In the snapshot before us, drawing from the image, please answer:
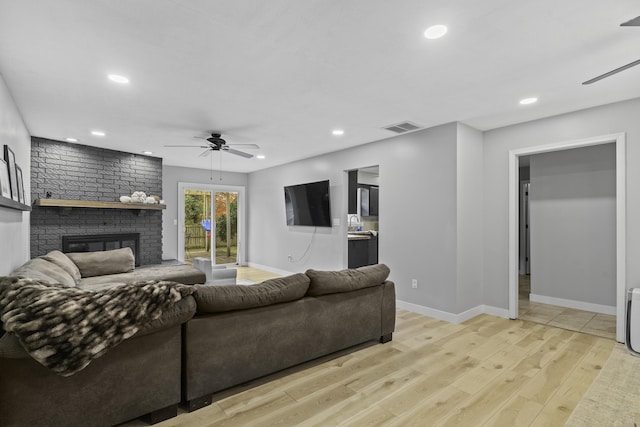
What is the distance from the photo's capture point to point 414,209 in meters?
4.40

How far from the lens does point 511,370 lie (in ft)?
8.81

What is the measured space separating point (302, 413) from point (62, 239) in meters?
5.01

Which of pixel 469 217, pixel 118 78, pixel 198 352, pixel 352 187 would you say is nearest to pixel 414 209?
pixel 469 217

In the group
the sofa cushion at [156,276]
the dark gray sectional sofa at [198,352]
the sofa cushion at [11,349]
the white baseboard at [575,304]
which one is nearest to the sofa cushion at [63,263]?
the sofa cushion at [156,276]

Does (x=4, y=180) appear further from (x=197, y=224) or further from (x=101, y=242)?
(x=197, y=224)

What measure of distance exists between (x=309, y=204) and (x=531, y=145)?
3549 mm

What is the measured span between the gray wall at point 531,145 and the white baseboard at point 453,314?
8cm

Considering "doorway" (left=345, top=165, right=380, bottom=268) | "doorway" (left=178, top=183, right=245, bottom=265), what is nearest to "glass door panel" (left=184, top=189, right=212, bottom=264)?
"doorway" (left=178, top=183, right=245, bottom=265)

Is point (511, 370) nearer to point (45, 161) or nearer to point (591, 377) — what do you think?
point (591, 377)

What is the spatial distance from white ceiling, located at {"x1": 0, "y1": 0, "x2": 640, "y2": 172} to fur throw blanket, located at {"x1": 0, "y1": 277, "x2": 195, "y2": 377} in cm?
160

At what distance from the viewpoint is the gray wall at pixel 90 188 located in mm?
4941

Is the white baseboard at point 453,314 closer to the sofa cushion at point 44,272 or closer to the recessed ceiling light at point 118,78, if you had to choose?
the sofa cushion at point 44,272

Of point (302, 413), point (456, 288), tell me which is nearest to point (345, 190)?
point (456, 288)

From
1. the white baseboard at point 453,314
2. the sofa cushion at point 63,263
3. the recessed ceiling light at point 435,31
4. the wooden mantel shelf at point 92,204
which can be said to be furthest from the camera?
the wooden mantel shelf at point 92,204
